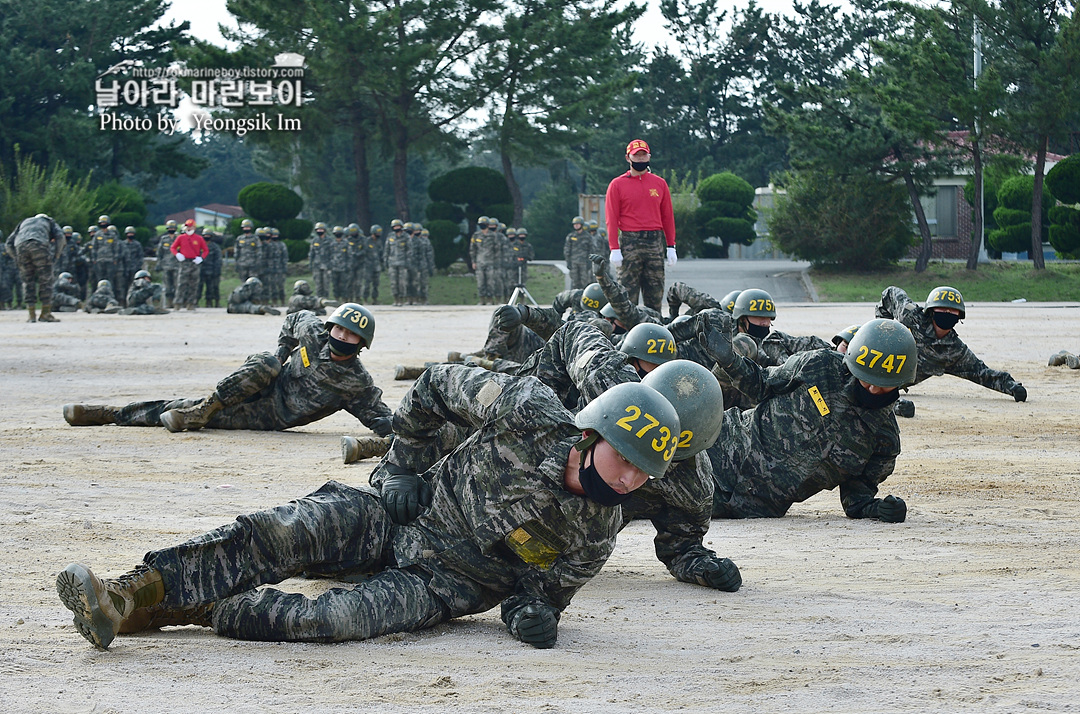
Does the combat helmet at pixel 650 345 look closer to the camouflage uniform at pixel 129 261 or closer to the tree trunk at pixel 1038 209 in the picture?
the camouflage uniform at pixel 129 261

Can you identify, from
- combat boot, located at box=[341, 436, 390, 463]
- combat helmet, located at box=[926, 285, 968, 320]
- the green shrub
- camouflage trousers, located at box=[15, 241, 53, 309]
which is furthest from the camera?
the green shrub

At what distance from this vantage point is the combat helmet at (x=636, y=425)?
480 centimetres

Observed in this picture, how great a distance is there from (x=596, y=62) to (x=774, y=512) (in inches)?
1445

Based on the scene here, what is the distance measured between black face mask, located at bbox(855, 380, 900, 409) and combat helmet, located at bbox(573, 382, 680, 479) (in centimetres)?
327

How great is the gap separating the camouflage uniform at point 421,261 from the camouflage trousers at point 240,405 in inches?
894

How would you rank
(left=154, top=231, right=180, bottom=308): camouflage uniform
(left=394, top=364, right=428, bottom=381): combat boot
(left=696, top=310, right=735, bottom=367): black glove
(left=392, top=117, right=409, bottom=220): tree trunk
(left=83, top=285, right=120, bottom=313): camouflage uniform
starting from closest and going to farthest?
(left=696, top=310, right=735, bottom=367): black glove, (left=394, top=364, right=428, bottom=381): combat boot, (left=83, top=285, right=120, bottom=313): camouflage uniform, (left=154, top=231, right=180, bottom=308): camouflage uniform, (left=392, top=117, right=409, bottom=220): tree trunk

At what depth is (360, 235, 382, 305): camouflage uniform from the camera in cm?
3531

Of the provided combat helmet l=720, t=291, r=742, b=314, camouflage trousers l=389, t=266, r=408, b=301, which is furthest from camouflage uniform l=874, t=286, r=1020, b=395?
camouflage trousers l=389, t=266, r=408, b=301

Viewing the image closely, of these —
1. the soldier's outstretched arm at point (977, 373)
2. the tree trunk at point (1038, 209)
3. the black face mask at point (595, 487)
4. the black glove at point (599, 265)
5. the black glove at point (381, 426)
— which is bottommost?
the black glove at point (381, 426)

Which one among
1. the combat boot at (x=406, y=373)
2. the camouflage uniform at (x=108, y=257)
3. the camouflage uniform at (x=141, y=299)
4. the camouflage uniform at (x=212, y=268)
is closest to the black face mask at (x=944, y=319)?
the combat boot at (x=406, y=373)

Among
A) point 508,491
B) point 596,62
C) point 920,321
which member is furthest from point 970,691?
point 596,62

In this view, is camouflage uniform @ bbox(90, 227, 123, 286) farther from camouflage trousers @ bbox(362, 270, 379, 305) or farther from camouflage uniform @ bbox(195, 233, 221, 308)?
camouflage trousers @ bbox(362, 270, 379, 305)

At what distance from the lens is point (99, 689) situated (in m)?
4.47

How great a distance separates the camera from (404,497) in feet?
17.7
